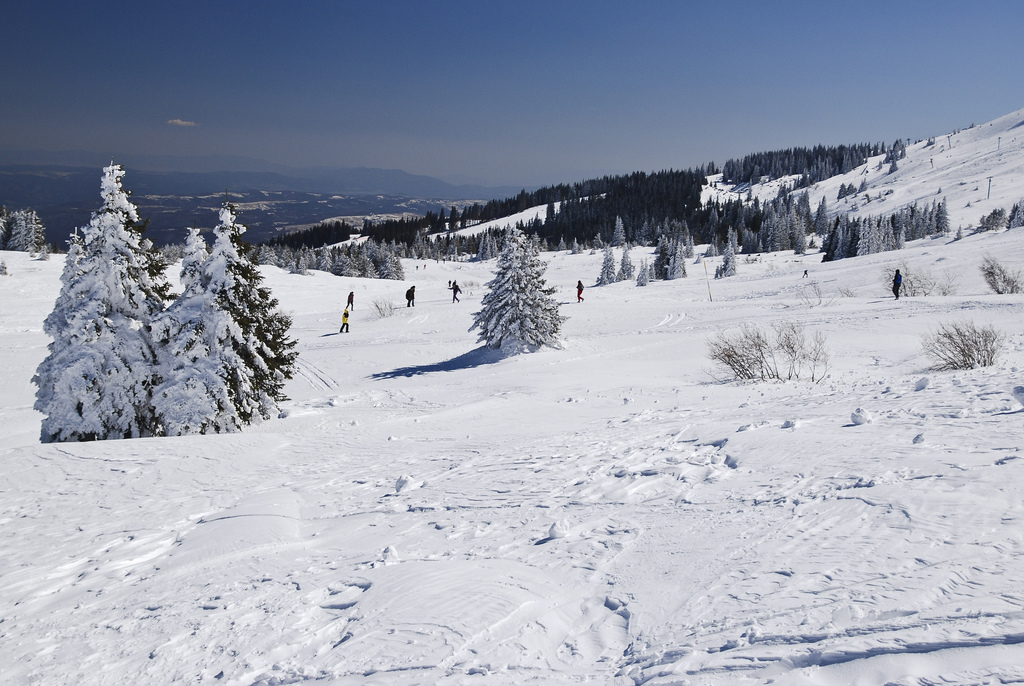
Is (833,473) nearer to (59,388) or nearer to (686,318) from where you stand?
(59,388)

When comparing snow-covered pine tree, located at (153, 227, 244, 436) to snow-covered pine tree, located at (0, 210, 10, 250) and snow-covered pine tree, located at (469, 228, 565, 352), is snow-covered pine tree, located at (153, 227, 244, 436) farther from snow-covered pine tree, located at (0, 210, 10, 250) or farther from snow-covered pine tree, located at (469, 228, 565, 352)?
snow-covered pine tree, located at (0, 210, 10, 250)

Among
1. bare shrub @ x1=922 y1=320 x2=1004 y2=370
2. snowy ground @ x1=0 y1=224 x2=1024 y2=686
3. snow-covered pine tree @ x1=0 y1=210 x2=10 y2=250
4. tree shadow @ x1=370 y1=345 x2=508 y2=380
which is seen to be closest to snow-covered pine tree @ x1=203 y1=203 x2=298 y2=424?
snowy ground @ x1=0 y1=224 x2=1024 y2=686

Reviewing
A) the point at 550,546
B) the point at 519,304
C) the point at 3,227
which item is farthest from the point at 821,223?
the point at 3,227

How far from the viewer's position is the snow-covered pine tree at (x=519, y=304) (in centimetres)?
2064

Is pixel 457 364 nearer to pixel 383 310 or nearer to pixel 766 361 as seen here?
pixel 766 361

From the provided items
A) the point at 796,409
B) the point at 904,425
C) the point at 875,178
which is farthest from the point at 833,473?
the point at 875,178

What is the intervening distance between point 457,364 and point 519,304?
3.25 meters

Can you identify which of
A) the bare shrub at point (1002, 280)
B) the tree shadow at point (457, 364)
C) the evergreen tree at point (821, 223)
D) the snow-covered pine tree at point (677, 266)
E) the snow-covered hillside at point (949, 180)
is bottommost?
the tree shadow at point (457, 364)

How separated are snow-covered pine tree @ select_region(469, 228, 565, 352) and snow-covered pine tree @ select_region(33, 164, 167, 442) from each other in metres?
10.8

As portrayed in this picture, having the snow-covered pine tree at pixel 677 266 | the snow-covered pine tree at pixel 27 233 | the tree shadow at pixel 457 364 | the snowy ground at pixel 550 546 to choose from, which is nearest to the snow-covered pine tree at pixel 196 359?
the snowy ground at pixel 550 546

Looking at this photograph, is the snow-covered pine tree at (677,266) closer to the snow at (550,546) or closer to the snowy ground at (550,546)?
the snow at (550,546)

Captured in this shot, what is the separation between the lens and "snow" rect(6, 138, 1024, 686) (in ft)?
10.4

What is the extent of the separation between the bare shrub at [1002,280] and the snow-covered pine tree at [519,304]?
76.6 ft

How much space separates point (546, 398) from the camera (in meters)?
13.4
